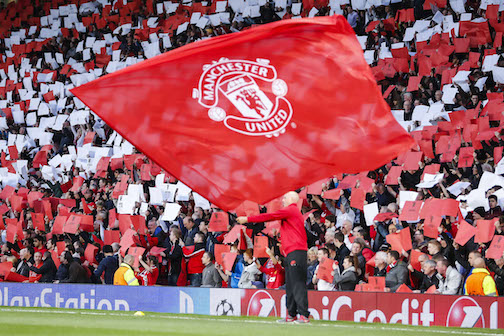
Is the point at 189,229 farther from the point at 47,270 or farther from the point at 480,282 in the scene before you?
the point at 480,282

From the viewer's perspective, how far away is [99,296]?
580 inches

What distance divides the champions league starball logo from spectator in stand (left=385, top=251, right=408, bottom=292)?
3755 millimetres

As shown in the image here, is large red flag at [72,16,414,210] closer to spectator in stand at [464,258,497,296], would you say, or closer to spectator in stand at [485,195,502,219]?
spectator in stand at [464,258,497,296]

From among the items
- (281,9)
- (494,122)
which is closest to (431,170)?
(494,122)

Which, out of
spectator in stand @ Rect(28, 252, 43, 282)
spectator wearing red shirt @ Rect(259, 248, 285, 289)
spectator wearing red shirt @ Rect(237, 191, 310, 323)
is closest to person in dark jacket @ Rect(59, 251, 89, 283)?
spectator in stand @ Rect(28, 252, 43, 282)

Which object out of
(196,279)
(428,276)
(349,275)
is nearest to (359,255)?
(349,275)

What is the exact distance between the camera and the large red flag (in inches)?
366

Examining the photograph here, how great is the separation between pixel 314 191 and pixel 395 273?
288 cm

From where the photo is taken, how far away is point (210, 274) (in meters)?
14.5

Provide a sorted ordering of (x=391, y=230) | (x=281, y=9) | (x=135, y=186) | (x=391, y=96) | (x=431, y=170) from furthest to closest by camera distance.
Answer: (x=281, y=9)
(x=135, y=186)
(x=391, y=96)
(x=431, y=170)
(x=391, y=230)

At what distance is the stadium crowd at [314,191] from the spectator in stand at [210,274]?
3 centimetres

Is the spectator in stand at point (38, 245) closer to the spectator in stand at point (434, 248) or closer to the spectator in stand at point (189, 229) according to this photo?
the spectator in stand at point (189, 229)

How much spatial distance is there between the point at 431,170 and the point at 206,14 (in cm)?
990

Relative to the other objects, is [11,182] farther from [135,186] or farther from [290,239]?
[290,239]
